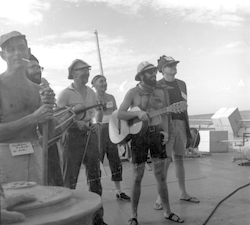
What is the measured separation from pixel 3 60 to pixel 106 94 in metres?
2.45

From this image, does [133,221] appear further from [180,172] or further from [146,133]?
[180,172]

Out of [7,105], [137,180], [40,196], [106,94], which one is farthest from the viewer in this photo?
[106,94]

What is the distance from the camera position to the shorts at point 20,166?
1.84 metres

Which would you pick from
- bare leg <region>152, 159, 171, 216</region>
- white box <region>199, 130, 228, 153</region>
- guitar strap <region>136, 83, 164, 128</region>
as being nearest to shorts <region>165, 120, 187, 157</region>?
guitar strap <region>136, 83, 164, 128</region>

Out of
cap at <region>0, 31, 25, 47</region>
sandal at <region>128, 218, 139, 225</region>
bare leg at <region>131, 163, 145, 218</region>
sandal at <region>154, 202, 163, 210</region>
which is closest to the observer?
cap at <region>0, 31, 25, 47</region>

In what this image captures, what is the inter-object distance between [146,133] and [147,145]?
136 mm

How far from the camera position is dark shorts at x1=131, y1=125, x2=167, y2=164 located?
288 centimetres

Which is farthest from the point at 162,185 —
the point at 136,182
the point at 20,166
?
the point at 20,166

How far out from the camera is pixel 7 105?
1.86m

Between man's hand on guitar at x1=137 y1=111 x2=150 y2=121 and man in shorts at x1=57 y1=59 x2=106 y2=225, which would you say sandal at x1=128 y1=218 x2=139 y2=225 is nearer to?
man in shorts at x1=57 y1=59 x2=106 y2=225

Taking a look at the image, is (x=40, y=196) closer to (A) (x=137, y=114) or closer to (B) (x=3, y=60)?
(B) (x=3, y=60)

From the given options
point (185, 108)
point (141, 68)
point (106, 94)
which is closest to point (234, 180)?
A: point (185, 108)

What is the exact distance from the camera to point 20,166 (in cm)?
187

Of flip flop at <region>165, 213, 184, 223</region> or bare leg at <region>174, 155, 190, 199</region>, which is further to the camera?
bare leg at <region>174, 155, 190, 199</region>
